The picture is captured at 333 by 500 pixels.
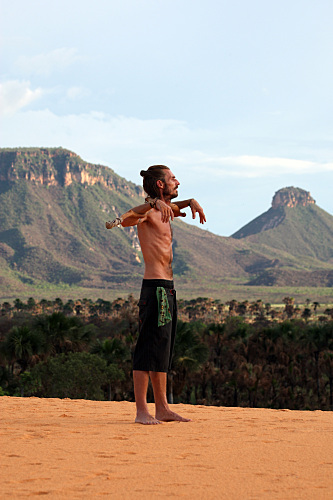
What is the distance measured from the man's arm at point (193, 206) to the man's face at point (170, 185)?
0.59 feet

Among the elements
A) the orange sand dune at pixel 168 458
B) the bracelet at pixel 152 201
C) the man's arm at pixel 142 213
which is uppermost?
the bracelet at pixel 152 201

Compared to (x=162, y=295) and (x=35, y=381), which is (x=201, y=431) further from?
(x=35, y=381)

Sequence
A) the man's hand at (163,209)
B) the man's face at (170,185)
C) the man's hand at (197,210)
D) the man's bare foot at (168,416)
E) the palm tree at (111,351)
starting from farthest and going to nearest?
the palm tree at (111,351) < the man's hand at (197,210) < the man's face at (170,185) < the man's hand at (163,209) < the man's bare foot at (168,416)

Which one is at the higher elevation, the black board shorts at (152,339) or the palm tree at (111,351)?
the black board shorts at (152,339)

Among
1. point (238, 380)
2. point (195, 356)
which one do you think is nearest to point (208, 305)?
point (238, 380)

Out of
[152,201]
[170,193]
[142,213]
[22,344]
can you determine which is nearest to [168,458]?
[142,213]

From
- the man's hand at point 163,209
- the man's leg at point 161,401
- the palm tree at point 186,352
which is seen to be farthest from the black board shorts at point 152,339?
the palm tree at point 186,352

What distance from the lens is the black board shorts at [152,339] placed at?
26.4 feet

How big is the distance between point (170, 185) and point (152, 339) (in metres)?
2.24

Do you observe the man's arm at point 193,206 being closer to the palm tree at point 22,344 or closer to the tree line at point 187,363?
the tree line at point 187,363

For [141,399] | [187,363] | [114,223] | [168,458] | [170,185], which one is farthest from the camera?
[187,363]

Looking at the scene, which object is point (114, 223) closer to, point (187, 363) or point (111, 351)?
point (187, 363)

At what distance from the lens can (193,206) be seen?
9086 mm

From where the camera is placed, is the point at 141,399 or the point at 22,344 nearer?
the point at 141,399
